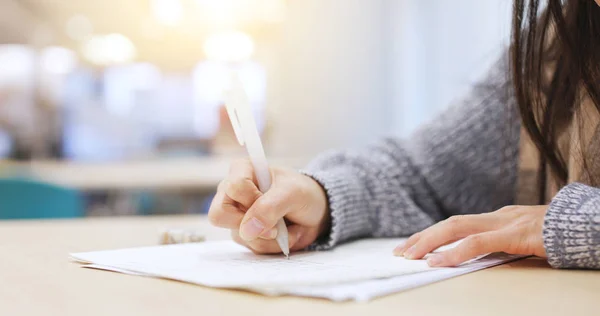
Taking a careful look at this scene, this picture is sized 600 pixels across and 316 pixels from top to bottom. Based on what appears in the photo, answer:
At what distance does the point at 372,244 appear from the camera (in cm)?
69

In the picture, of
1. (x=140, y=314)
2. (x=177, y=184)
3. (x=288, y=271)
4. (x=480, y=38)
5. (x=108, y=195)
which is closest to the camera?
(x=140, y=314)

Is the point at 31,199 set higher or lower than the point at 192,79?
lower

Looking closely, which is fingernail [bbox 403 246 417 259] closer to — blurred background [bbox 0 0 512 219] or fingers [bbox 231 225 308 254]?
fingers [bbox 231 225 308 254]

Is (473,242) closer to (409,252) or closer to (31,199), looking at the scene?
(409,252)

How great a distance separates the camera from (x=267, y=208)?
556mm

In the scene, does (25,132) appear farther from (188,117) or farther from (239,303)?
(239,303)

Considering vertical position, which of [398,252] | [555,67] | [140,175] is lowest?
[140,175]

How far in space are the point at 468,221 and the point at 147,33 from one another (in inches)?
129

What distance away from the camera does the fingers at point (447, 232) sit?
0.55 meters

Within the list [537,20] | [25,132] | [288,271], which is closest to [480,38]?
[537,20]

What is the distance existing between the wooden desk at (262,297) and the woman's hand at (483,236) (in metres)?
0.02

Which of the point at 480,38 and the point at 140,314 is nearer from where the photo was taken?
the point at 140,314

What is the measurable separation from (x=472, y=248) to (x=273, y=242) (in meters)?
0.17

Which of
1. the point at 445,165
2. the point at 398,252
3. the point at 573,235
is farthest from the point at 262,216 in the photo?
the point at 445,165
